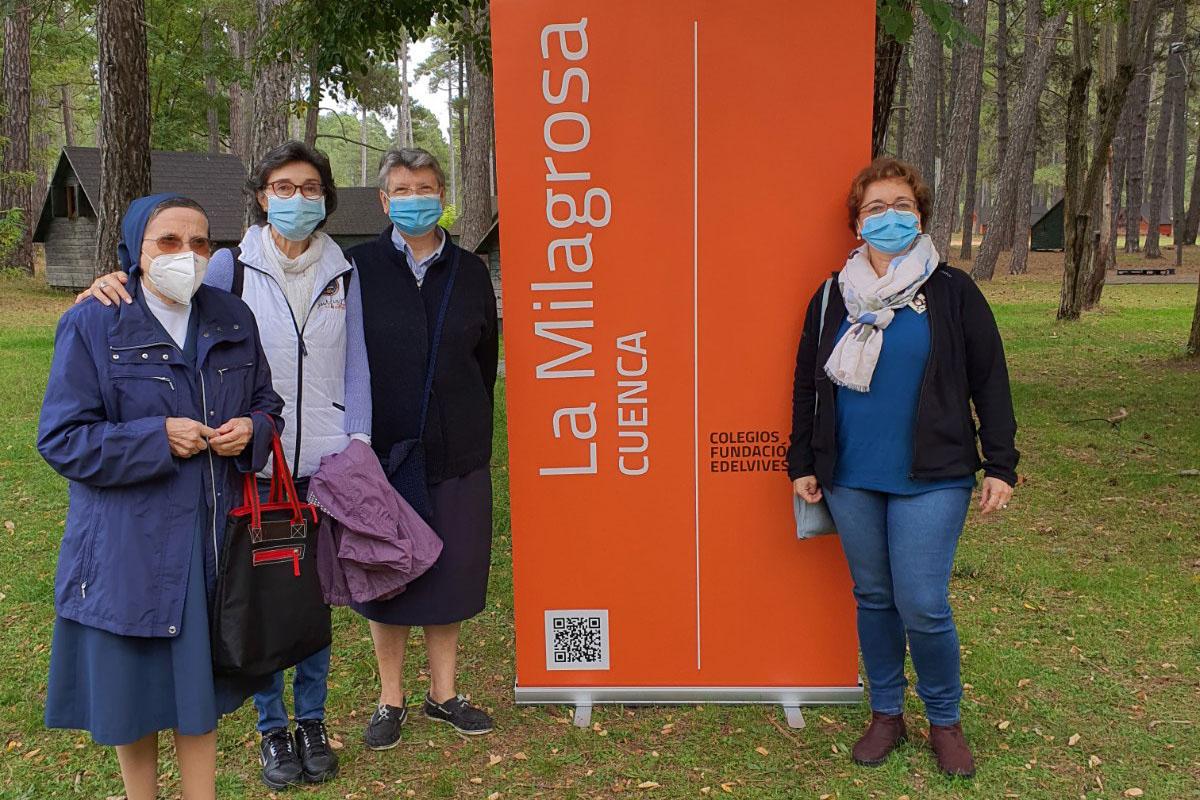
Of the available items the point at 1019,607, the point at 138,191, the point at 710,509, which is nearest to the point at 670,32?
the point at 710,509

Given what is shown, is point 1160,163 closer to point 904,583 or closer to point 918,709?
point 918,709

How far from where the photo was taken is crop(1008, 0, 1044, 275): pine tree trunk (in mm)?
23378

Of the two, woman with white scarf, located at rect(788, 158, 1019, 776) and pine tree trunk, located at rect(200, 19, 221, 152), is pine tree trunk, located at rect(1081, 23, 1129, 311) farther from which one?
pine tree trunk, located at rect(200, 19, 221, 152)

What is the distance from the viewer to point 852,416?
323 cm

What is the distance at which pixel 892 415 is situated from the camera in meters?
3.16

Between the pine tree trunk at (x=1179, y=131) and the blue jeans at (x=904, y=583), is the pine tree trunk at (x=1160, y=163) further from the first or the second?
the blue jeans at (x=904, y=583)

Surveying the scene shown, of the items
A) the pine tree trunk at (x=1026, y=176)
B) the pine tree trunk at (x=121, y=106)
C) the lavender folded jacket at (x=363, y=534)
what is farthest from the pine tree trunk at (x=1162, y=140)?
the lavender folded jacket at (x=363, y=534)

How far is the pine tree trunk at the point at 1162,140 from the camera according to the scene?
2886 cm

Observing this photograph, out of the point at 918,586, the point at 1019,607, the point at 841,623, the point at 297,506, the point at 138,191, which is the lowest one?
the point at 1019,607

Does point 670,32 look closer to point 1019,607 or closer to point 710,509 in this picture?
point 710,509

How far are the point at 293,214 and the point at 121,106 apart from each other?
509cm

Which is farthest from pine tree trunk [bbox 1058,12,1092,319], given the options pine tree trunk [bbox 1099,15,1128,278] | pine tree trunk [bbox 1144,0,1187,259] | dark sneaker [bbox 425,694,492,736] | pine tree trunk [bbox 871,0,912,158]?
pine tree trunk [bbox 1144,0,1187,259]

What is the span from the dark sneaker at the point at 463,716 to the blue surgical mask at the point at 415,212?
1832 mm

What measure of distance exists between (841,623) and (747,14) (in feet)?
7.77
